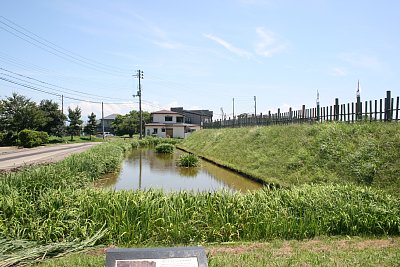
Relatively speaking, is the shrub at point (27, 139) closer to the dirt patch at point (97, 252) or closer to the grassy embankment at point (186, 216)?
the grassy embankment at point (186, 216)

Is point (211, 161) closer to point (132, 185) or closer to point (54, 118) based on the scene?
point (132, 185)

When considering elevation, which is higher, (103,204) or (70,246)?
(103,204)

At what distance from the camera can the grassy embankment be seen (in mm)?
6289

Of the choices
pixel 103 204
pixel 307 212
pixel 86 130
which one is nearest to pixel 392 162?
pixel 307 212

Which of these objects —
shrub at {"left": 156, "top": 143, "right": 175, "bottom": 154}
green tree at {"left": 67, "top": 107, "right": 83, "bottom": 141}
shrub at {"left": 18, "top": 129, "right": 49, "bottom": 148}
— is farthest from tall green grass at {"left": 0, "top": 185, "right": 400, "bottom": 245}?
green tree at {"left": 67, "top": 107, "right": 83, "bottom": 141}

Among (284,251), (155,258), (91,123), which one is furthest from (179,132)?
(155,258)

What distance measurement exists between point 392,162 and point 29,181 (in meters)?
10.6

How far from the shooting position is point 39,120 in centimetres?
4156

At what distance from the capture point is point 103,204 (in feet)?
22.5

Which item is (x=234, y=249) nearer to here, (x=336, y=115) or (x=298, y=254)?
(x=298, y=254)

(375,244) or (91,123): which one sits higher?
(91,123)

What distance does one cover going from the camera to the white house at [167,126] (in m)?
62.4

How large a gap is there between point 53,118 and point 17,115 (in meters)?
8.58

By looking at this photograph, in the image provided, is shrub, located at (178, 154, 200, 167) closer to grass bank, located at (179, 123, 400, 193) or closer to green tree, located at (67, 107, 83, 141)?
grass bank, located at (179, 123, 400, 193)
